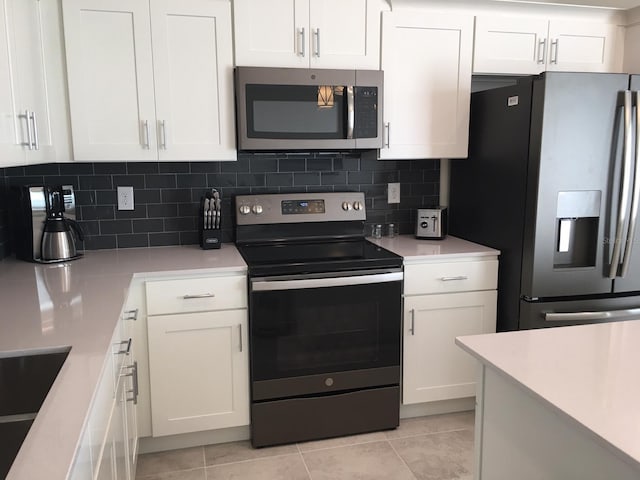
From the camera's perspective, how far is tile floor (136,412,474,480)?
2344 millimetres

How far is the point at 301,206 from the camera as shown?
2.93 m

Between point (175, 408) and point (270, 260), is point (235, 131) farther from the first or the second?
point (175, 408)

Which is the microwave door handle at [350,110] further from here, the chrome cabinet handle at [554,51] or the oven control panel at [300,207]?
→ the chrome cabinet handle at [554,51]

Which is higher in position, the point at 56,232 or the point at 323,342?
the point at 56,232

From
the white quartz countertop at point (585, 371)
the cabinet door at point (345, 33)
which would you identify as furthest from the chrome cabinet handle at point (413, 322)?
the cabinet door at point (345, 33)

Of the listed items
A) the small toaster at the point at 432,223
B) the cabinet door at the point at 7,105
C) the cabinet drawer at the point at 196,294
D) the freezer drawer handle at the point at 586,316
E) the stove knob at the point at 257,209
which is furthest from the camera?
the small toaster at the point at 432,223

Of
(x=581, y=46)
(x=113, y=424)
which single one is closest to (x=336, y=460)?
(x=113, y=424)

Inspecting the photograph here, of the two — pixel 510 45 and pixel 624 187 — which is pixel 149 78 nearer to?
pixel 510 45

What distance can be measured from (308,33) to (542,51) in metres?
1.24

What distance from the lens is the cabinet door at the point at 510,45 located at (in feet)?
9.02

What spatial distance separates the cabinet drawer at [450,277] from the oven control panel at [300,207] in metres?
0.55

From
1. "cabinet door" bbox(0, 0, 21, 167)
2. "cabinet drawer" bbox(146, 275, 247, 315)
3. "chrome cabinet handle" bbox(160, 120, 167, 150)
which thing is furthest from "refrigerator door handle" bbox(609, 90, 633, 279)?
"cabinet door" bbox(0, 0, 21, 167)

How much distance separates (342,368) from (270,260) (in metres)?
0.61

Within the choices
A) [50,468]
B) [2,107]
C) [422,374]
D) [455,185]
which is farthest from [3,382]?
[455,185]
